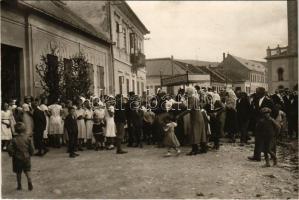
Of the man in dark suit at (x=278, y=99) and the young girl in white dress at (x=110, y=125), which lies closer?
→ the young girl in white dress at (x=110, y=125)

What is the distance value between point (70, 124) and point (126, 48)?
1458 centimetres

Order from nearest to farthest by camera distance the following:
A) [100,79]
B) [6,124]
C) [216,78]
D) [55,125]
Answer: [6,124]
[55,125]
[100,79]
[216,78]

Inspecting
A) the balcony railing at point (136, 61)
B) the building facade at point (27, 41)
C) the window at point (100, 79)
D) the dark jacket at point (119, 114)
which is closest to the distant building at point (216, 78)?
the balcony railing at point (136, 61)

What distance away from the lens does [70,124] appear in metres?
8.72

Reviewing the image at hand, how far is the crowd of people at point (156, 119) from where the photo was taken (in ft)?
26.4

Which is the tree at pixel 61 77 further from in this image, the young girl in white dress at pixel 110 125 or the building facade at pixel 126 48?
the building facade at pixel 126 48

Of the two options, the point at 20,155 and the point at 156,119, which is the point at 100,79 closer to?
the point at 156,119

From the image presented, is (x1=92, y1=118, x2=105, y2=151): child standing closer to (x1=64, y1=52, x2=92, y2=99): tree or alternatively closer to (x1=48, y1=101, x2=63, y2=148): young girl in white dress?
(x1=48, y1=101, x2=63, y2=148): young girl in white dress

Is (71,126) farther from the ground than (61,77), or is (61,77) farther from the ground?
(61,77)

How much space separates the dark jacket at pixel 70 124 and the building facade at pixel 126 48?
35.7 ft

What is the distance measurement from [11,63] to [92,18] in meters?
8.80

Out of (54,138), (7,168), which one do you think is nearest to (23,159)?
(7,168)

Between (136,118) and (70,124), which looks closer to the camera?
(70,124)

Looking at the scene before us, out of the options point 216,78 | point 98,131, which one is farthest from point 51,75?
point 216,78
